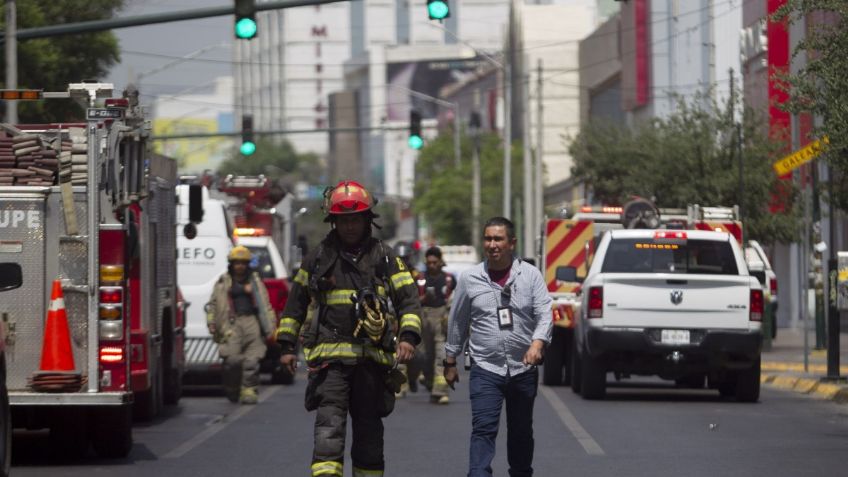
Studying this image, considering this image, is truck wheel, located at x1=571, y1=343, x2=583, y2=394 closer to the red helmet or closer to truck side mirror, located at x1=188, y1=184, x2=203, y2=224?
truck side mirror, located at x1=188, y1=184, x2=203, y2=224

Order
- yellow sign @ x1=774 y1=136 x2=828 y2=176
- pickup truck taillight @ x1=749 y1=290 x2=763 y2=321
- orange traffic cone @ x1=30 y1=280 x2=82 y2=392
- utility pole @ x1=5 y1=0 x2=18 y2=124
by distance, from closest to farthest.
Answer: orange traffic cone @ x1=30 y1=280 x2=82 y2=392
pickup truck taillight @ x1=749 y1=290 x2=763 y2=321
yellow sign @ x1=774 y1=136 x2=828 y2=176
utility pole @ x1=5 y1=0 x2=18 y2=124

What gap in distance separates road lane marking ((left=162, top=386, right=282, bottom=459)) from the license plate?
4.50 meters

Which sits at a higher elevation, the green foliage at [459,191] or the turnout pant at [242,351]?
the green foliage at [459,191]

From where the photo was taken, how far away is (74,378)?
A: 14.1m

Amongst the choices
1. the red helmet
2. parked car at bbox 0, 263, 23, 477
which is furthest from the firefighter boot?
the red helmet

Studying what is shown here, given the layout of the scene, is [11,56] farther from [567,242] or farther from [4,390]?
[4,390]

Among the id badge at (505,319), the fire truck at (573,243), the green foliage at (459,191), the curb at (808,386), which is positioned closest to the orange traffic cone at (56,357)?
the id badge at (505,319)

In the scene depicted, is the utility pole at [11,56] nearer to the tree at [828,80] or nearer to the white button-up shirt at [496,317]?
the tree at [828,80]

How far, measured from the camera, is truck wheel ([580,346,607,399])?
21.2 m

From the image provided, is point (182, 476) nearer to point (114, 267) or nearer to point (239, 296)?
point (114, 267)

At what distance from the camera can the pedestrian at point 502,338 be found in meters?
11.6

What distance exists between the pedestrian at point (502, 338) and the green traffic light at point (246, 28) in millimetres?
10897

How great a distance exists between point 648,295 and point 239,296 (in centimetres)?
460

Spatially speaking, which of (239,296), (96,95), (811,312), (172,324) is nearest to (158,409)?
(172,324)
